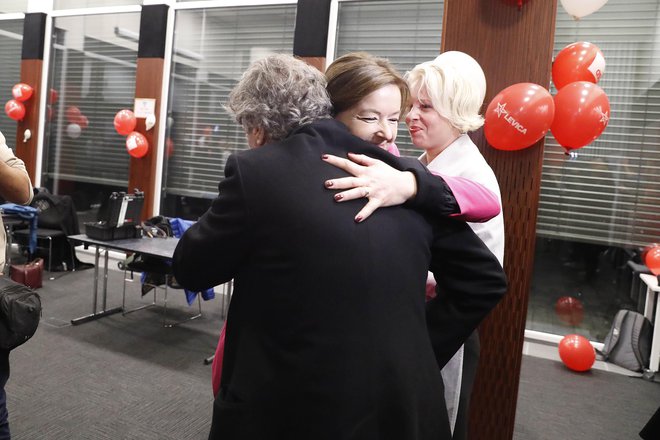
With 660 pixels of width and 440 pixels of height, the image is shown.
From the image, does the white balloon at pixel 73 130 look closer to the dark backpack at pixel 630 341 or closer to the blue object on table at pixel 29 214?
the blue object on table at pixel 29 214

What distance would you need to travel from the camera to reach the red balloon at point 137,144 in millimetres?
5445

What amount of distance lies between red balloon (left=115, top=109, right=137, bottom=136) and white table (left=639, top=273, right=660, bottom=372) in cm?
517

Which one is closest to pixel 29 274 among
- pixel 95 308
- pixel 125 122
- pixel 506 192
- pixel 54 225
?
pixel 54 225

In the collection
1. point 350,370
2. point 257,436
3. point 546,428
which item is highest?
point 350,370

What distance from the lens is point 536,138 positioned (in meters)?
2.06

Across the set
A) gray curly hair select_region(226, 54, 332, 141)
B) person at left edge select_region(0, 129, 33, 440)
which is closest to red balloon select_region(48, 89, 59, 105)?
person at left edge select_region(0, 129, 33, 440)

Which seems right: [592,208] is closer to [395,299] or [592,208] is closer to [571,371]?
[571,371]

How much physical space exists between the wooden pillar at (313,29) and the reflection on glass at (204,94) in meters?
0.53

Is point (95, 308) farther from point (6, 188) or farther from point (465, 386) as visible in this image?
point (465, 386)

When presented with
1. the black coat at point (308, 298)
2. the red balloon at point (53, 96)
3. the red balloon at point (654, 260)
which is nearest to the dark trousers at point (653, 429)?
the red balloon at point (654, 260)

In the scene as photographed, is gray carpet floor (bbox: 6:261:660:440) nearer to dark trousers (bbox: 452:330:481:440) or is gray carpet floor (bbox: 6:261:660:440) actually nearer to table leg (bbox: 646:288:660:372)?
table leg (bbox: 646:288:660:372)

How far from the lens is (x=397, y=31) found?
4.82m

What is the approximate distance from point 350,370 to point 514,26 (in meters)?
1.83

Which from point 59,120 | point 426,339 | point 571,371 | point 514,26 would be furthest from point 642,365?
point 59,120
